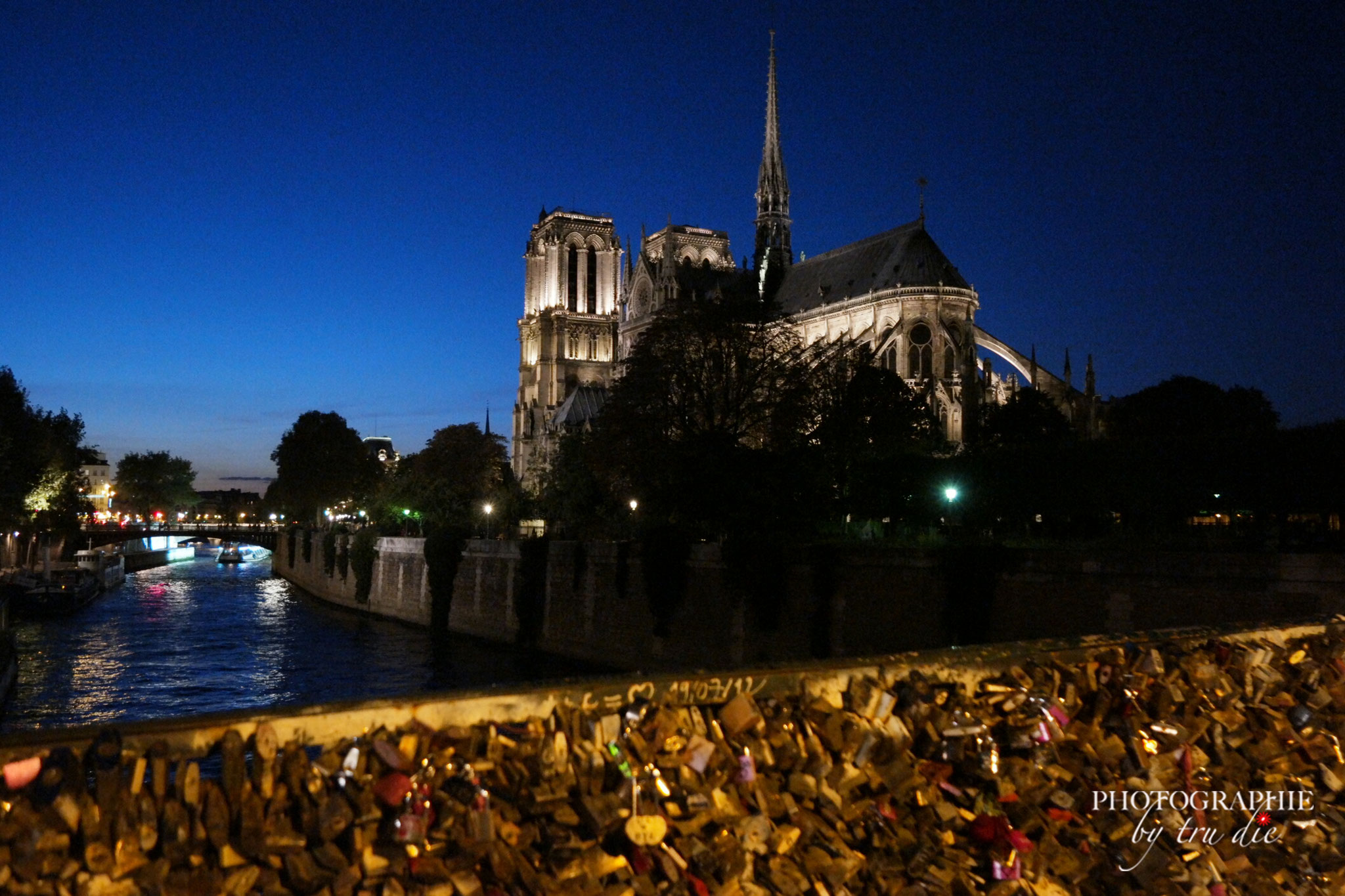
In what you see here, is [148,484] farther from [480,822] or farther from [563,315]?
[480,822]

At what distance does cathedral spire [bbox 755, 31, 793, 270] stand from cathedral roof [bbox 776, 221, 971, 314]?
344 centimetres

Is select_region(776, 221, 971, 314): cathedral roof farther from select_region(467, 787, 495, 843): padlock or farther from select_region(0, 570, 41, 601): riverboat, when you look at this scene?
select_region(467, 787, 495, 843): padlock

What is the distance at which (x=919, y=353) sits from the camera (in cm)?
6028

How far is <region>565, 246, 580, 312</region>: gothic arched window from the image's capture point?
93625 millimetres

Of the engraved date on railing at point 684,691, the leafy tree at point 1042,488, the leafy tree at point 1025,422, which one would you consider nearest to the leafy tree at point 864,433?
the leafy tree at point 1042,488

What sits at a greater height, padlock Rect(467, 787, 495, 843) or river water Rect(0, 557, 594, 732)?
padlock Rect(467, 787, 495, 843)

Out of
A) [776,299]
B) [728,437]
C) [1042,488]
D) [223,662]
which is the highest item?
[776,299]

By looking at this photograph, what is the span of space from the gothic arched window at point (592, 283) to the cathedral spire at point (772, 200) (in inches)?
717

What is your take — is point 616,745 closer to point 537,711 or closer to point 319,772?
point 537,711

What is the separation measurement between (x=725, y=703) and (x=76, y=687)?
2200 cm

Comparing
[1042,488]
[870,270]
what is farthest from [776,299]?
[1042,488]

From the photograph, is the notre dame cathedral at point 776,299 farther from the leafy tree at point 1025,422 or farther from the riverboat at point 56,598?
the riverboat at point 56,598

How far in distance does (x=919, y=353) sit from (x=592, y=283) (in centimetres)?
4092

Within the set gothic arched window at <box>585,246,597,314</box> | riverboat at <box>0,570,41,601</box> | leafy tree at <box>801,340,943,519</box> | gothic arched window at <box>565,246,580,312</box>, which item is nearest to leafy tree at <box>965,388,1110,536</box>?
leafy tree at <box>801,340,943,519</box>
